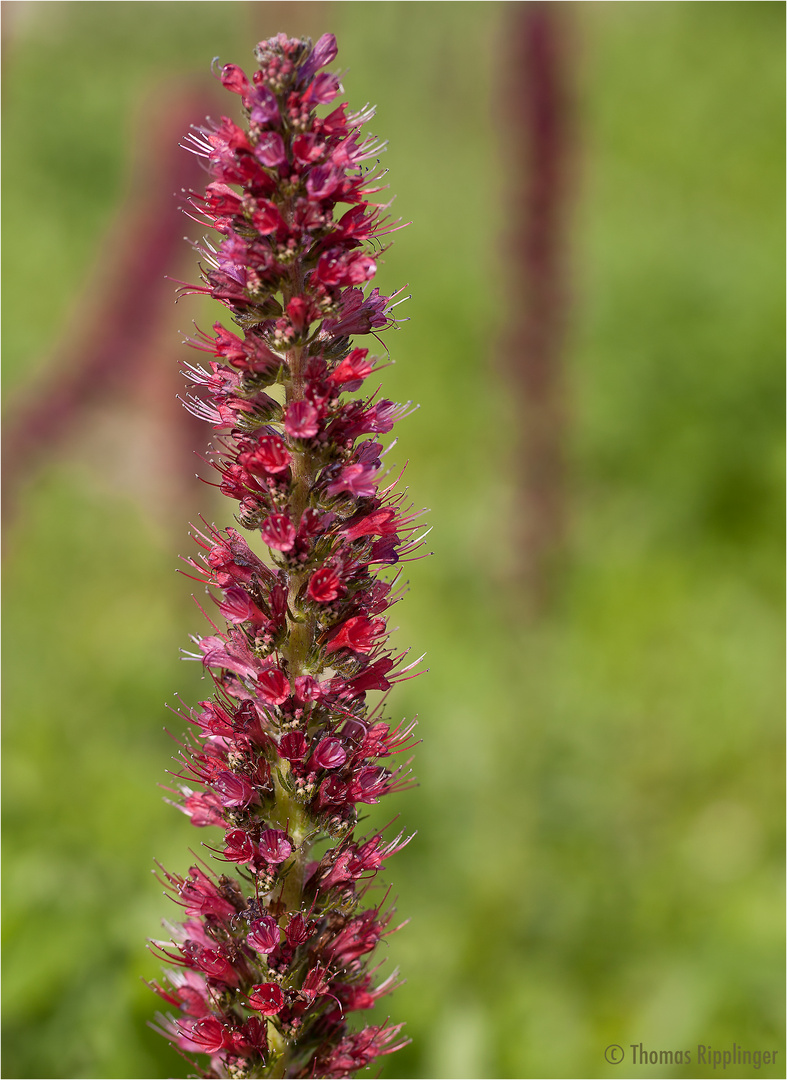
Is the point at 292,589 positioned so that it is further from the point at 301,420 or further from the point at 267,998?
the point at 267,998

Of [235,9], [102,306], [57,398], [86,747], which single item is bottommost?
[86,747]

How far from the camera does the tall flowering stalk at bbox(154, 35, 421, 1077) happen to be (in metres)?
2.12

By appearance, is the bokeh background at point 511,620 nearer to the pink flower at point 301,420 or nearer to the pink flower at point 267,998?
the pink flower at point 267,998

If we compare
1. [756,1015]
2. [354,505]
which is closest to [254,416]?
[354,505]

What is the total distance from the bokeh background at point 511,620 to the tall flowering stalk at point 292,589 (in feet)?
4.00

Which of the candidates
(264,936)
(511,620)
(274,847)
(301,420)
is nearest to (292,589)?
(301,420)

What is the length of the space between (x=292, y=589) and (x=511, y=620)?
4425 millimetres

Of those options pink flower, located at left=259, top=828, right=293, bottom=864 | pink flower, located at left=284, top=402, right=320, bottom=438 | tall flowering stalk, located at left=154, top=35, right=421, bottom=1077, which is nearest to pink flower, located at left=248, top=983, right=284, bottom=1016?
tall flowering stalk, located at left=154, top=35, right=421, bottom=1077

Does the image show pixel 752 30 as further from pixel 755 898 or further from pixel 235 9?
pixel 755 898

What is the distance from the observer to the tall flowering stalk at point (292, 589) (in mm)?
2121

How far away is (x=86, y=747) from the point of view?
20.9 feet

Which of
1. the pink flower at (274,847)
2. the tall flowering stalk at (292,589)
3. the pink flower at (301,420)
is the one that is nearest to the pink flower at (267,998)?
the tall flowering stalk at (292,589)

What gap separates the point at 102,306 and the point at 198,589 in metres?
2.28

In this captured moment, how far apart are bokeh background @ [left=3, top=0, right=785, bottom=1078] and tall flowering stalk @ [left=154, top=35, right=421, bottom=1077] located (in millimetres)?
1221
